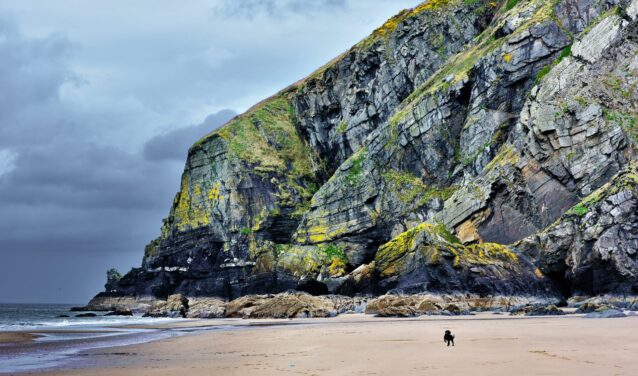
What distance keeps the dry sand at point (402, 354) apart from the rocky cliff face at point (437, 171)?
22.9 metres

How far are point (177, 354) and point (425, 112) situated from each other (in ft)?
199

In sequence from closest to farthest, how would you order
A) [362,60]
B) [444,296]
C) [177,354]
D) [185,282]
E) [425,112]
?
[177,354] → [444,296] → [425,112] → [185,282] → [362,60]

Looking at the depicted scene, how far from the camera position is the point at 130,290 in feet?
326

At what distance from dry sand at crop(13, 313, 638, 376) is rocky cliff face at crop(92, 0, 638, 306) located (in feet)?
75.2

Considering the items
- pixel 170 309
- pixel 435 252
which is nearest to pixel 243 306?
pixel 170 309

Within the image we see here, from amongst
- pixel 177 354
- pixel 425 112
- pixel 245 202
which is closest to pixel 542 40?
pixel 425 112

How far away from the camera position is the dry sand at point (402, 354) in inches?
475

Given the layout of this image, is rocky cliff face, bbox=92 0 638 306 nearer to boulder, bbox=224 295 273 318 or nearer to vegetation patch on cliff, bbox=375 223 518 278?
vegetation patch on cliff, bbox=375 223 518 278

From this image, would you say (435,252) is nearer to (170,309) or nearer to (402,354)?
(170,309)

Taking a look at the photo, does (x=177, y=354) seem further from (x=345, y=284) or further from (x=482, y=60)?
(x=482, y=60)

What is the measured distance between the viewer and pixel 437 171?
72.4 meters

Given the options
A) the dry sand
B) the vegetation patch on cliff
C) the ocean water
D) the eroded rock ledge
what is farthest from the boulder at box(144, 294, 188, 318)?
the dry sand

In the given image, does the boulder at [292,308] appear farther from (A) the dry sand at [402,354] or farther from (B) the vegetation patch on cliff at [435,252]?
(A) the dry sand at [402,354]

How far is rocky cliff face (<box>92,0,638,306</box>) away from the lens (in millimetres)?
45281
